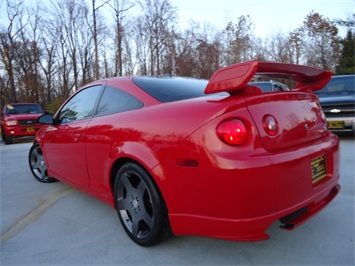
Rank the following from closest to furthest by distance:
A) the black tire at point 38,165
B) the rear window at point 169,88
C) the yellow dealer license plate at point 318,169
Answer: the yellow dealer license plate at point 318,169, the rear window at point 169,88, the black tire at point 38,165

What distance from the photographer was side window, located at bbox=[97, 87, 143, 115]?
7.89ft

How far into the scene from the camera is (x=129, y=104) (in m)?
2.43

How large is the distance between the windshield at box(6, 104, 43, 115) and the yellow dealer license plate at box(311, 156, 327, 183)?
38.3 ft

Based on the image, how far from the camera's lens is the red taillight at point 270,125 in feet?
5.86

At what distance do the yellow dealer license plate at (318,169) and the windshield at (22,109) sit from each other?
11662 millimetres

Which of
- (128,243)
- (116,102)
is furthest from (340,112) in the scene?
(128,243)

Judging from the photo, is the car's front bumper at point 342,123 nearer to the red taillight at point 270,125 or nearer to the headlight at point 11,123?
the red taillight at point 270,125

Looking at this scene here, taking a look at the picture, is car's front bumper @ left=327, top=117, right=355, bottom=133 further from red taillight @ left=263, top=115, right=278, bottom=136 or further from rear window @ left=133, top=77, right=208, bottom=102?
red taillight @ left=263, top=115, right=278, bottom=136

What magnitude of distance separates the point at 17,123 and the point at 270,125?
1062cm

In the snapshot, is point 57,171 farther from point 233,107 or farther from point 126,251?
point 233,107

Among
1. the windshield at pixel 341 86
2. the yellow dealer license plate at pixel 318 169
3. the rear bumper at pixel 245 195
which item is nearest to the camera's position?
the rear bumper at pixel 245 195

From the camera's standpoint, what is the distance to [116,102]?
8.54 ft

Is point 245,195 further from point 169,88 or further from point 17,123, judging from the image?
point 17,123

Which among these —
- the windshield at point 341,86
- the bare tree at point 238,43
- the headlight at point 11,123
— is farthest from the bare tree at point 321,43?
the headlight at point 11,123
